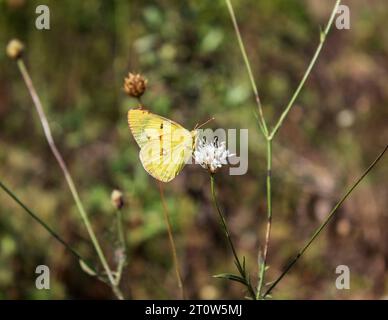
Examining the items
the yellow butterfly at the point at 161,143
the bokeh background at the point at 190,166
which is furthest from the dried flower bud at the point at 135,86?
the bokeh background at the point at 190,166

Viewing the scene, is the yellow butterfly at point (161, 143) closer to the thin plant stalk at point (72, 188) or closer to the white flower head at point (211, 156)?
the white flower head at point (211, 156)

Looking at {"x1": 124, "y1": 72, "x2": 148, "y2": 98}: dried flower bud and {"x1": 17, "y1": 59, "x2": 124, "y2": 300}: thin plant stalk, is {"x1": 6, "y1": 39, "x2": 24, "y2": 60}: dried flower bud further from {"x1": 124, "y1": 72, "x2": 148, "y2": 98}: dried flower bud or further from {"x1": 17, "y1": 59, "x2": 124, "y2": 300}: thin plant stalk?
{"x1": 124, "y1": 72, "x2": 148, "y2": 98}: dried flower bud

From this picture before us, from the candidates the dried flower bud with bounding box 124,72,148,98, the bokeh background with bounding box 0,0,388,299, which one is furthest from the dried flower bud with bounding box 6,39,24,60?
the bokeh background with bounding box 0,0,388,299

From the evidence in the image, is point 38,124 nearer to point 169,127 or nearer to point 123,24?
point 123,24

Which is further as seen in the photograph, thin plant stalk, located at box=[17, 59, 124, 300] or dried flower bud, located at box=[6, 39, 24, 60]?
dried flower bud, located at box=[6, 39, 24, 60]

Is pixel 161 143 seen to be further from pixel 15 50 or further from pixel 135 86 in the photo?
pixel 15 50
